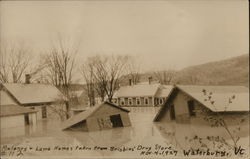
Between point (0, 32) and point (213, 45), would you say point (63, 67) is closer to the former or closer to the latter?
point (0, 32)

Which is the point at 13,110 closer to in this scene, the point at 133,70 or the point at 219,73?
the point at 133,70

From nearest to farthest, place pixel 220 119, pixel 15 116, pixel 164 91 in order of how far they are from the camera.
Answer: pixel 220 119 < pixel 164 91 < pixel 15 116

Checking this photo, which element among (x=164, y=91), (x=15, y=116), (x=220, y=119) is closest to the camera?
(x=220, y=119)

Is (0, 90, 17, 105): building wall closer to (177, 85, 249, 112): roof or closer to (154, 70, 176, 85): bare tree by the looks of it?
(154, 70, 176, 85): bare tree

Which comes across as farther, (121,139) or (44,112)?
(44,112)

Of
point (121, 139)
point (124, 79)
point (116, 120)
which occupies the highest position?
point (124, 79)

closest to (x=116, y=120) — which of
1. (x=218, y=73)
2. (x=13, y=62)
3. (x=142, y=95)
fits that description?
(x=142, y=95)

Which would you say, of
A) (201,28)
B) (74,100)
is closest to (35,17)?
(74,100)
